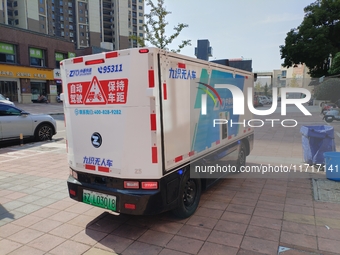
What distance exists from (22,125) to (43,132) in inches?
37.3

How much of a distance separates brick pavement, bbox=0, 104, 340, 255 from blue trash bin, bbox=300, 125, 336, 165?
947 mm

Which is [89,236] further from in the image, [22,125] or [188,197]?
[22,125]

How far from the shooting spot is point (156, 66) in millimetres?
3211

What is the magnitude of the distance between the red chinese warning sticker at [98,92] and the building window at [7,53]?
3341 cm

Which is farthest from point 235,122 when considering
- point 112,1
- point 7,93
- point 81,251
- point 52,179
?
point 112,1

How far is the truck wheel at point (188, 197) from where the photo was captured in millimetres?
3904

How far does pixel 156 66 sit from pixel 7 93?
34.1 meters

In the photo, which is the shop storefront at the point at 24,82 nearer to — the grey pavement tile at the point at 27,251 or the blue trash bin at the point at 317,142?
the grey pavement tile at the point at 27,251

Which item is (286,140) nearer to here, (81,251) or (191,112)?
(191,112)

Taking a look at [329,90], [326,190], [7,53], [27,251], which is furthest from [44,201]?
[7,53]

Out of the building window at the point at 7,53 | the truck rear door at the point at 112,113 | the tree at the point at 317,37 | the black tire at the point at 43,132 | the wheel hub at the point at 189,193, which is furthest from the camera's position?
the building window at the point at 7,53

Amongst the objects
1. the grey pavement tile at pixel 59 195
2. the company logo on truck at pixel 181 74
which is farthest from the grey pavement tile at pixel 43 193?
the company logo on truck at pixel 181 74

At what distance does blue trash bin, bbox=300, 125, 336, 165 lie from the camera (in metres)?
6.45

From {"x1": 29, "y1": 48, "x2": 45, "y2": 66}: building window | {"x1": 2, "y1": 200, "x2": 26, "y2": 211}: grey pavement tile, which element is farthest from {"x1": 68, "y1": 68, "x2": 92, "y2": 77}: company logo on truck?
{"x1": 29, "y1": 48, "x2": 45, "y2": 66}: building window
